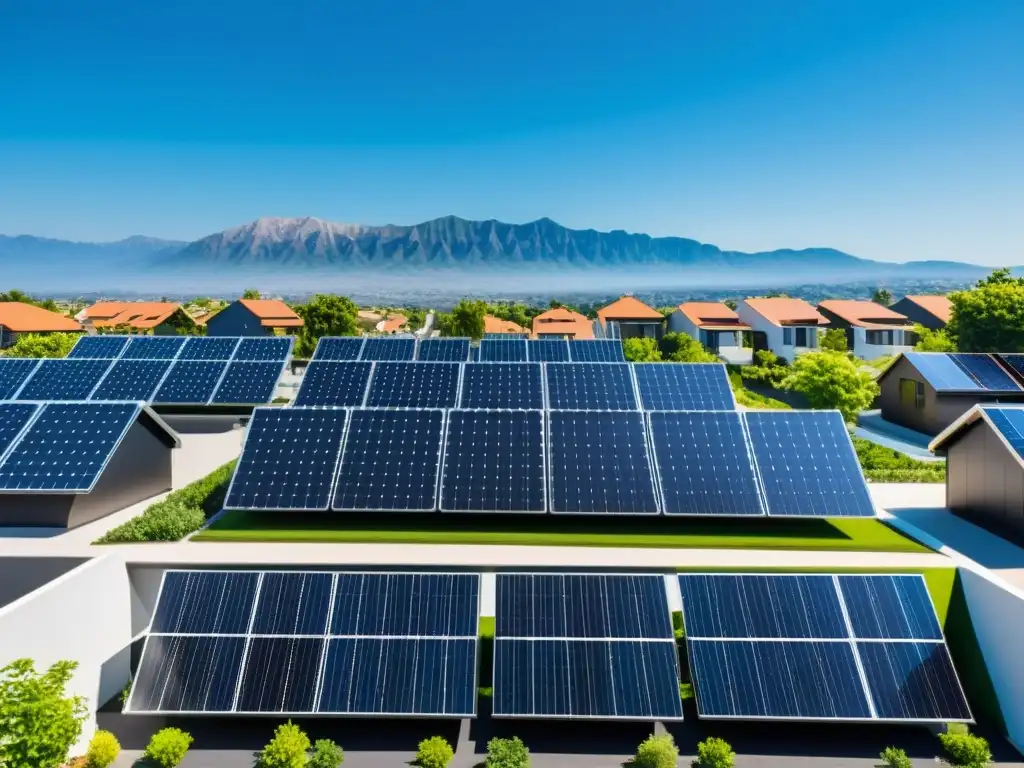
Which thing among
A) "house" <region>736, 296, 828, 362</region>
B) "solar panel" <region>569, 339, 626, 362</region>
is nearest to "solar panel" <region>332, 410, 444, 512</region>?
"solar panel" <region>569, 339, 626, 362</region>

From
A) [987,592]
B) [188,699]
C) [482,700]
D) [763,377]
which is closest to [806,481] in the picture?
[987,592]

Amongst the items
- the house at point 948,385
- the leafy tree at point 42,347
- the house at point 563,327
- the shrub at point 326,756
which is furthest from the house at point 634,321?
the shrub at point 326,756

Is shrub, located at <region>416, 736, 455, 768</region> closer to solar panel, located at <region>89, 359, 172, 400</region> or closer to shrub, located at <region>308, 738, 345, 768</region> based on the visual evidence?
shrub, located at <region>308, 738, 345, 768</region>

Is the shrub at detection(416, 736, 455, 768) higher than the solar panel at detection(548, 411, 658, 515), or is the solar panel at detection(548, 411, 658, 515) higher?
the solar panel at detection(548, 411, 658, 515)

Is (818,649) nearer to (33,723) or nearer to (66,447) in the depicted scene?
(33,723)

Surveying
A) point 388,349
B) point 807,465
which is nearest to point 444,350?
point 388,349

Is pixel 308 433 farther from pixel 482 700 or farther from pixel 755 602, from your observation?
pixel 755 602

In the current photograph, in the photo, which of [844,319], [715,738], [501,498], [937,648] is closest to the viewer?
[715,738]
